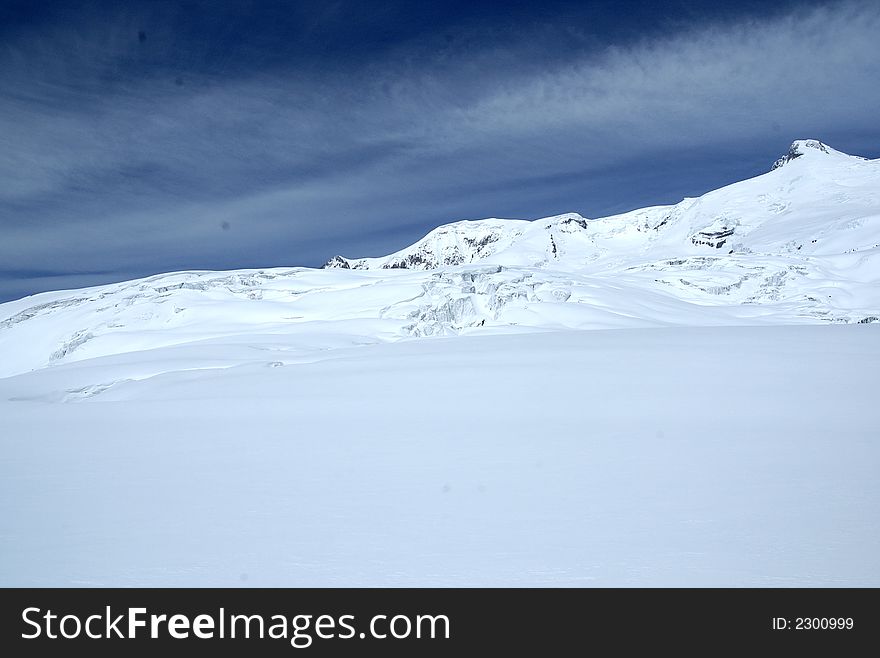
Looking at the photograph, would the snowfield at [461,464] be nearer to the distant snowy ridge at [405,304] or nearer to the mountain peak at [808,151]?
the distant snowy ridge at [405,304]

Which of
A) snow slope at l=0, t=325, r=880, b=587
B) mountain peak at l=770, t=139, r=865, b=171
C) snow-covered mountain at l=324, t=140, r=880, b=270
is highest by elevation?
mountain peak at l=770, t=139, r=865, b=171

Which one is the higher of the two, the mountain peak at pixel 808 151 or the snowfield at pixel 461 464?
the mountain peak at pixel 808 151

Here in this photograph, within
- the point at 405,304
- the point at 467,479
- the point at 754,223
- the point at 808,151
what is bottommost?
the point at 467,479

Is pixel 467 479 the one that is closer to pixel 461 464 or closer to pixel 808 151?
pixel 461 464

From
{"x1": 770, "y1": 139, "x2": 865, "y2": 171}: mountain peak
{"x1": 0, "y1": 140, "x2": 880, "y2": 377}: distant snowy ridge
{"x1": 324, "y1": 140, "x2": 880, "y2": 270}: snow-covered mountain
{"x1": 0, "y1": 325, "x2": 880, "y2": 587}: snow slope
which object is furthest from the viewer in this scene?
{"x1": 770, "y1": 139, "x2": 865, "y2": 171}: mountain peak

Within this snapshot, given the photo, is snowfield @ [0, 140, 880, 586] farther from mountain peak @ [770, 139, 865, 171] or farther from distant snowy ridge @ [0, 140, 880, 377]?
mountain peak @ [770, 139, 865, 171]

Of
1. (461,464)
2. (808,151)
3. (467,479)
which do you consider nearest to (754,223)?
(808,151)

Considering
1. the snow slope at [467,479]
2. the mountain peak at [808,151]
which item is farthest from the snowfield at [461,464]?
the mountain peak at [808,151]

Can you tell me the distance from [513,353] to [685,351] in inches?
134

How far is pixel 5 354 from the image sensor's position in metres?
31.5

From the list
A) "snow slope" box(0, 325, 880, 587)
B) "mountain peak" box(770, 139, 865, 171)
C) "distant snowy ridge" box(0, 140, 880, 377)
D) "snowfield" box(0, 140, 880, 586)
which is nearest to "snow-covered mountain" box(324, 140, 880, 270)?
"mountain peak" box(770, 139, 865, 171)
